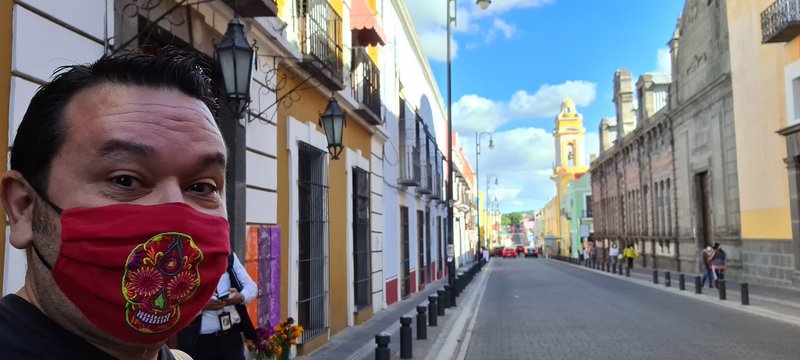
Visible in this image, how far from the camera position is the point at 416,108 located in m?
21.9

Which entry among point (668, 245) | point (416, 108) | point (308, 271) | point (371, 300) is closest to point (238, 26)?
point (308, 271)

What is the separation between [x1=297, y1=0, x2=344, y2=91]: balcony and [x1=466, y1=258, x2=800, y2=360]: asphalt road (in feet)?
16.2

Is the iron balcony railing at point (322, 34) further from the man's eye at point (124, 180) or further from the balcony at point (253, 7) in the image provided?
the man's eye at point (124, 180)

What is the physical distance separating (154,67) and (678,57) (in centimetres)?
3244

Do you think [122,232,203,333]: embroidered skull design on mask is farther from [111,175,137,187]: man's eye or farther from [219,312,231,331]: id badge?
[219,312,231,331]: id badge

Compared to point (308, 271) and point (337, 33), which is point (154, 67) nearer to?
point (308, 271)

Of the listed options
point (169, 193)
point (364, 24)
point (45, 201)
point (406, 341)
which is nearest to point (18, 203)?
point (45, 201)

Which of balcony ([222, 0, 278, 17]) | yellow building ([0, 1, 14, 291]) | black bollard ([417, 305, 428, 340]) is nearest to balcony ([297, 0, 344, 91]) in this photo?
balcony ([222, 0, 278, 17])

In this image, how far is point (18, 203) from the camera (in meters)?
1.35

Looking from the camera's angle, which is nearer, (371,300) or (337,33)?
(337,33)

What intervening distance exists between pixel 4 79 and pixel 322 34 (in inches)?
271

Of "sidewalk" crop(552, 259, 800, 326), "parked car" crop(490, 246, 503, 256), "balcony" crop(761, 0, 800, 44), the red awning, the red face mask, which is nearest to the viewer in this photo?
the red face mask

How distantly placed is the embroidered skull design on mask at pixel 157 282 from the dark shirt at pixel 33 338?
11 centimetres

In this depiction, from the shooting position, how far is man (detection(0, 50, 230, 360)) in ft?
4.17
